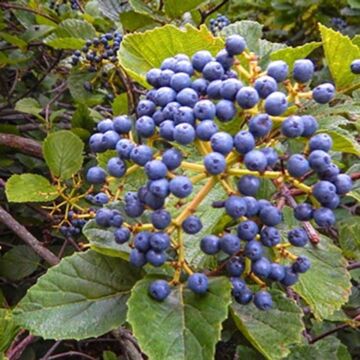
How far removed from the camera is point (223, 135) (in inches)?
38.8

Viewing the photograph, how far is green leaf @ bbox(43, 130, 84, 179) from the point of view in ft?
6.95

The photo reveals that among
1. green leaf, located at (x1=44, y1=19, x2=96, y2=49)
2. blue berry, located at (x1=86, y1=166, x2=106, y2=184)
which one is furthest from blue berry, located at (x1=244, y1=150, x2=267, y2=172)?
green leaf, located at (x1=44, y1=19, x2=96, y2=49)

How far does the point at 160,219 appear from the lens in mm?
1006

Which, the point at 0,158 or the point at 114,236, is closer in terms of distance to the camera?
the point at 114,236

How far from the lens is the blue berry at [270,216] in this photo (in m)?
1.04

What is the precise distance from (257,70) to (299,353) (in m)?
0.74

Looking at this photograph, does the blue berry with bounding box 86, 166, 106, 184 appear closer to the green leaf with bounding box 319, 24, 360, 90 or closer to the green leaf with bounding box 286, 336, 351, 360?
the green leaf with bounding box 319, 24, 360, 90

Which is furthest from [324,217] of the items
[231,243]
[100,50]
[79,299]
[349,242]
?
[100,50]

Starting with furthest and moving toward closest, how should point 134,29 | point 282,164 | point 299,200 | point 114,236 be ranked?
point 134,29 → point 299,200 → point 114,236 → point 282,164

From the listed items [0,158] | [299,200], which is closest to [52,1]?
[0,158]

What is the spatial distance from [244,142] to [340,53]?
46 centimetres

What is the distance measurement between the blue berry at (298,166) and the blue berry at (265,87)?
0.37 ft

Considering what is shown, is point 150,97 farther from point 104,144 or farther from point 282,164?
point 282,164

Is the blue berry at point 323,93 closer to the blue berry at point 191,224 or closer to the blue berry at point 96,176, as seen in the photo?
the blue berry at point 191,224
